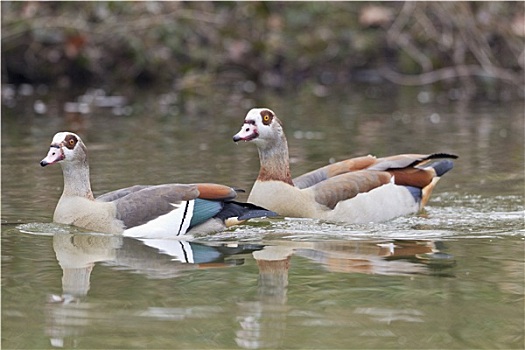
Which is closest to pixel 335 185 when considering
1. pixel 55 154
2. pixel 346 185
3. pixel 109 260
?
pixel 346 185

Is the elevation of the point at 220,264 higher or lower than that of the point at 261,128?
lower

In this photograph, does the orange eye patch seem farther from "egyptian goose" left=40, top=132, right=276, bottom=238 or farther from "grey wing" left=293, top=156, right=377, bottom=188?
"egyptian goose" left=40, top=132, right=276, bottom=238

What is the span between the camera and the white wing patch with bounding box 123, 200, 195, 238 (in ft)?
29.2

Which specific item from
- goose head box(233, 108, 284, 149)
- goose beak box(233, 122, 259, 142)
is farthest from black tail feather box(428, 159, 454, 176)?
goose beak box(233, 122, 259, 142)

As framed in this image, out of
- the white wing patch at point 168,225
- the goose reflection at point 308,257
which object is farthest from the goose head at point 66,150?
the goose reflection at point 308,257

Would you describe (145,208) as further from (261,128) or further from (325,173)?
(325,173)

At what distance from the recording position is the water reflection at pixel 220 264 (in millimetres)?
6219

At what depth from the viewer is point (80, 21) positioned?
21594 mm

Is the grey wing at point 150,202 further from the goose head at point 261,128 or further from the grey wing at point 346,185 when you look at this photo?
the grey wing at point 346,185

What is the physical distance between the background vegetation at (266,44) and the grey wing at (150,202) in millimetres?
12390

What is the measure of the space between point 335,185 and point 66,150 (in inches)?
91.1

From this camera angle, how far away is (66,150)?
9.33 m

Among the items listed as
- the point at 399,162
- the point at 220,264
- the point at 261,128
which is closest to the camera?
Answer: the point at 220,264

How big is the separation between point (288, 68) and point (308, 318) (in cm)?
1868
